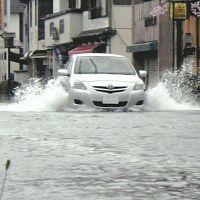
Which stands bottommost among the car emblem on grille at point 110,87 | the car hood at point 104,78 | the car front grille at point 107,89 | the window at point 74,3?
the car front grille at point 107,89

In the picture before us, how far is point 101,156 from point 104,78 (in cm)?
784

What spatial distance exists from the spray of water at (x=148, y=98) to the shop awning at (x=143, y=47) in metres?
9.24

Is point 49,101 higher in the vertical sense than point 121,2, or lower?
lower

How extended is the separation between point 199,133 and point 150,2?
66.1 feet

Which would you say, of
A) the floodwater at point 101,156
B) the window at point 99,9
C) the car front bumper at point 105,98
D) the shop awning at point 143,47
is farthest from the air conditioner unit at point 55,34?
the floodwater at point 101,156

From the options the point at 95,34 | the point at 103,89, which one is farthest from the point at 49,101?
the point at 95,34

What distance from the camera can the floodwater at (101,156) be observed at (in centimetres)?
585

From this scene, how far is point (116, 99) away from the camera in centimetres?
1540

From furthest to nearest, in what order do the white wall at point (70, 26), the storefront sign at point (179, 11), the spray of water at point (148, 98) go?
the white wall at point (70, 26), the storefront sign at point (179, 11), the spray of water at point (148, 98)

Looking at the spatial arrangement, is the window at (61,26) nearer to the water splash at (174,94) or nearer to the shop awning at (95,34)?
the shop awning at (95,34)

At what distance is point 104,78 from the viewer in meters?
15.6

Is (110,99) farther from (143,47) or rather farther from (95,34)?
(95,34)

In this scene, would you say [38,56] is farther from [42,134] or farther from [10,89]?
[42,134]

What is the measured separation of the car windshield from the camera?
16.5m
